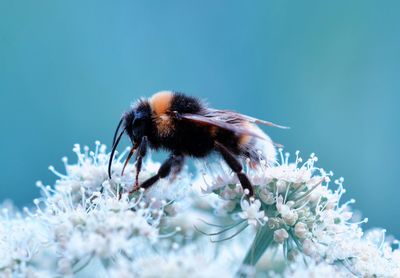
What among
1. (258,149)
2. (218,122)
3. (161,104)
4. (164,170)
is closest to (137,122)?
(161,104)

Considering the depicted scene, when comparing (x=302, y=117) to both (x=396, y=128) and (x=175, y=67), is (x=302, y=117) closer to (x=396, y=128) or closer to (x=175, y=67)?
(x=396, y=128)

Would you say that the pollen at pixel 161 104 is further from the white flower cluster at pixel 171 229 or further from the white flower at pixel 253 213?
the white flower at pixel 253 213

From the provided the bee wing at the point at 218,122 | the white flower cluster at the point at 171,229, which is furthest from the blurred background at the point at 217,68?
the bee wing at the point at 218,122

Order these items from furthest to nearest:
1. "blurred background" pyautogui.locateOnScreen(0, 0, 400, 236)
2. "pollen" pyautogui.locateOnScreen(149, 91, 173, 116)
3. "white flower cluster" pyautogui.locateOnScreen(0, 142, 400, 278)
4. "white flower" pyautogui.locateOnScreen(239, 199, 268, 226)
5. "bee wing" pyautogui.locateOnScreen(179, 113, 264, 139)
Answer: "blurred background" pyautogui.locateOnScreen(0, 0, 400, 236)
"pollen" pyautogui.locateOnScreen(149, 91, 173, 116)
"white flower" pyautogui.locateOnScreen(239, 199, 268, 226)
"bee wing" pyautogui.locateOnScreen(179, 113, 264, 139)
"white flower cluster" pyautogui.locateOnScreen(0, 142, 400, 278)

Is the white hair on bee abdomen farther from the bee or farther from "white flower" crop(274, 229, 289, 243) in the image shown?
"white flower" crop(274, 229, 289, 243)

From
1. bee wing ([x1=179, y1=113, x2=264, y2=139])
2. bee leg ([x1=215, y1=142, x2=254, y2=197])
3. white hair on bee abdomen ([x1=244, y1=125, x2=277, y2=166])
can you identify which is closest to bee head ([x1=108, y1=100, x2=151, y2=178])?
bee wing ([x1=179, y1=113, x2=264, y2=139])

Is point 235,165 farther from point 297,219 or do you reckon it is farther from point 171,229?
point 171,229
